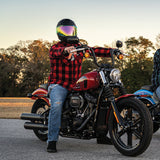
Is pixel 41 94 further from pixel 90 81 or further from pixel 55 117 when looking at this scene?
pixel 90 81

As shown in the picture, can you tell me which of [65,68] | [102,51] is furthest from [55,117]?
[102,51]

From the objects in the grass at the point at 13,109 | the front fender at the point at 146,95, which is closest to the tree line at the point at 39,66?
the grass at the point at 13,109

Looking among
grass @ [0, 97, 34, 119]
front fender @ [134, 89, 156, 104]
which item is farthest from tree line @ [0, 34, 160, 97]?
front fender @ [134, 89, 156, 104]

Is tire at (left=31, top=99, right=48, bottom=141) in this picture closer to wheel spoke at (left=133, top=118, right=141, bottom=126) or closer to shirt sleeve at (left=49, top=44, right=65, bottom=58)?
shirt sleeve at (left=49, top=44, right=65, bottom=58)

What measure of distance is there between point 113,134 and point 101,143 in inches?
41.0

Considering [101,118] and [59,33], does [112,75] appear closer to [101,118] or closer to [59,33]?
[101,118]

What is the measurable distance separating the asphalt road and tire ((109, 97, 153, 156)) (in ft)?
0.49

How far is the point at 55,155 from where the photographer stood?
4.60 m

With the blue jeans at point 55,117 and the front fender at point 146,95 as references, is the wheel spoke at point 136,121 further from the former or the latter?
the front fender at point 146,95

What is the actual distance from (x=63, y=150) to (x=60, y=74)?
4.00 ft

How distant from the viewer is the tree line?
54.8 meters

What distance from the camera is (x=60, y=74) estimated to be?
5188mm

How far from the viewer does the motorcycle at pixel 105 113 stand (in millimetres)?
4289

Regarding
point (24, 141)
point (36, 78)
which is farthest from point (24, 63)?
point (24, 141)
